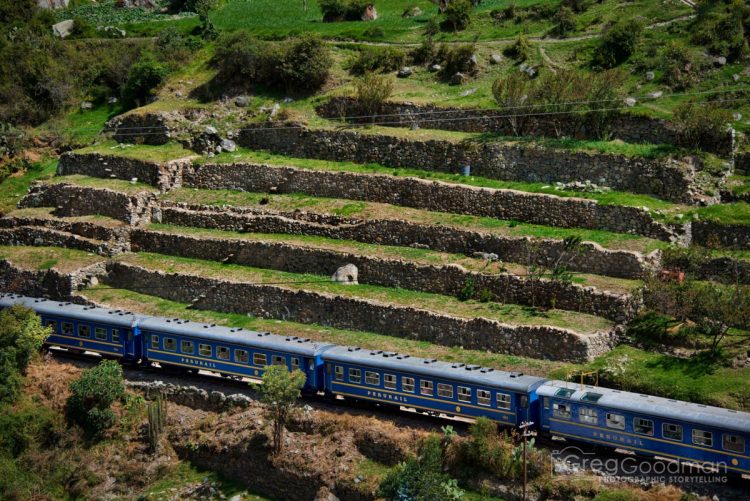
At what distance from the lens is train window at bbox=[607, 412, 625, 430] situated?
3008 cm

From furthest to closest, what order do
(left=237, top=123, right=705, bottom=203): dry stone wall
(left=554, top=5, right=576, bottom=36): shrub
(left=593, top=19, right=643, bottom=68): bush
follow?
(left=554, top=5, right=576, bottom=36): shrub, (left=593, top=19, right=643, bottom=68): bush, (left=237, top=123, right=705, bottom=203): dry stone wall

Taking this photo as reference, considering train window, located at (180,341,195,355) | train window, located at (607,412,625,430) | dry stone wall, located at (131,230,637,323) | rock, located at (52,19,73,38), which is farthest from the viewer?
rock, located at (52,19,73,38)

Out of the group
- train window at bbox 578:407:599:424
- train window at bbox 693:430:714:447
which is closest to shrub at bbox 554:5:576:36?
train window at bbox 578:407:599:424

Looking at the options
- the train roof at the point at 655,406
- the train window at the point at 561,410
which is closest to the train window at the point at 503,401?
the train roof at the point at 655,406

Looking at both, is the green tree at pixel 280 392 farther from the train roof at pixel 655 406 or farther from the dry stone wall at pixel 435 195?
the dry stone wall at pixel 435 195

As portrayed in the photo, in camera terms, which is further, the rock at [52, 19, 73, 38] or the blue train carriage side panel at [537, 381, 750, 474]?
the rock at [52, 19, 73, 38]

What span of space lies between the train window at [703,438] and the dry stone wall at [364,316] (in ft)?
23.6

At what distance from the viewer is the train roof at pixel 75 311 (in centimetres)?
4097

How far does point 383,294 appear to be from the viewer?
4191cm

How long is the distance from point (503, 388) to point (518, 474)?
2.78m

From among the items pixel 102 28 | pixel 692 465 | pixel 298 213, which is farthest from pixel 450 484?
pixel 102 28

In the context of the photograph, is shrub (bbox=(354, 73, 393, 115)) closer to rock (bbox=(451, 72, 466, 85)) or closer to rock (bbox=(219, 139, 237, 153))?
rock (bbox=(451, 72, 466, 85))

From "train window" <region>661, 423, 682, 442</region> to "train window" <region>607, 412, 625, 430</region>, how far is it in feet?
3.92

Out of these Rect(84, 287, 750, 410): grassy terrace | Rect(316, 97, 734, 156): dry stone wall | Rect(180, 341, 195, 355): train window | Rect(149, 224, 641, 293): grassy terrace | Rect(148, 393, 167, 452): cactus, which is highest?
Rect(316, 97, 734, 156): dry stone wall
